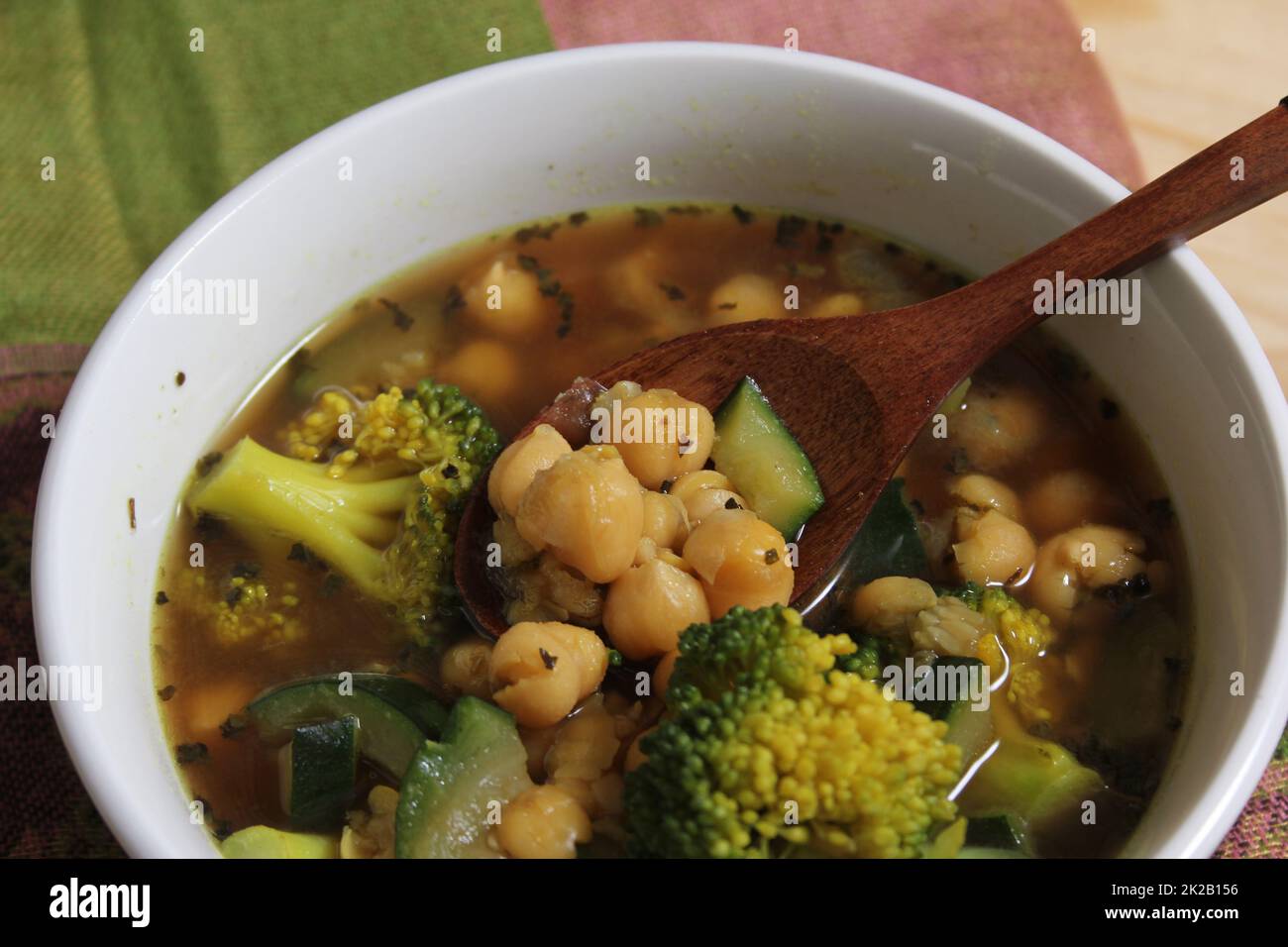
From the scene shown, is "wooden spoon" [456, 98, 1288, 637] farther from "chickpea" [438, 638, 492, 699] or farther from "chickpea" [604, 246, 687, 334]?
"chickpea" [604, 246, 687, 334]

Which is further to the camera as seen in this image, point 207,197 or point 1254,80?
point 1254,80

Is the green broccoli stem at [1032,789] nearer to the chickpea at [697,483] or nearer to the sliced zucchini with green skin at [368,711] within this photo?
the chickpea at [697,483]

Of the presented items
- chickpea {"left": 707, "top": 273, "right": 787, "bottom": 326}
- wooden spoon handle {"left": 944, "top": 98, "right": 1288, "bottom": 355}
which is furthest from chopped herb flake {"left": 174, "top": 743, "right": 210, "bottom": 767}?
wooden spoon handle {"left": 944, "top": 98, "right": 1288, "bottom": 355}

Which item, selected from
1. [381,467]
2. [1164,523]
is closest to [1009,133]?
[1164,523]

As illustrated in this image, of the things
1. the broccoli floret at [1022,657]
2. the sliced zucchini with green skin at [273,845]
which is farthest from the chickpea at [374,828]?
the broccoli floret at [1022,657]

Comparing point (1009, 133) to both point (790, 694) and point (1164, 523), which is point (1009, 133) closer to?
point (1164, 523)

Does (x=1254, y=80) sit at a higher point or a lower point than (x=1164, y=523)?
higher

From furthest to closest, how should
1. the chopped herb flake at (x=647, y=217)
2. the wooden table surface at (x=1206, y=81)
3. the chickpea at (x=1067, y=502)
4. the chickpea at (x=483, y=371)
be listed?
1. the wooden table surface at (x=1206, y=81)
2. the chopped herb flake at (x=647, y=217)
3. the chickpea at (x=483, y=371)
4. the chickpea at (x=1067, y=502)
